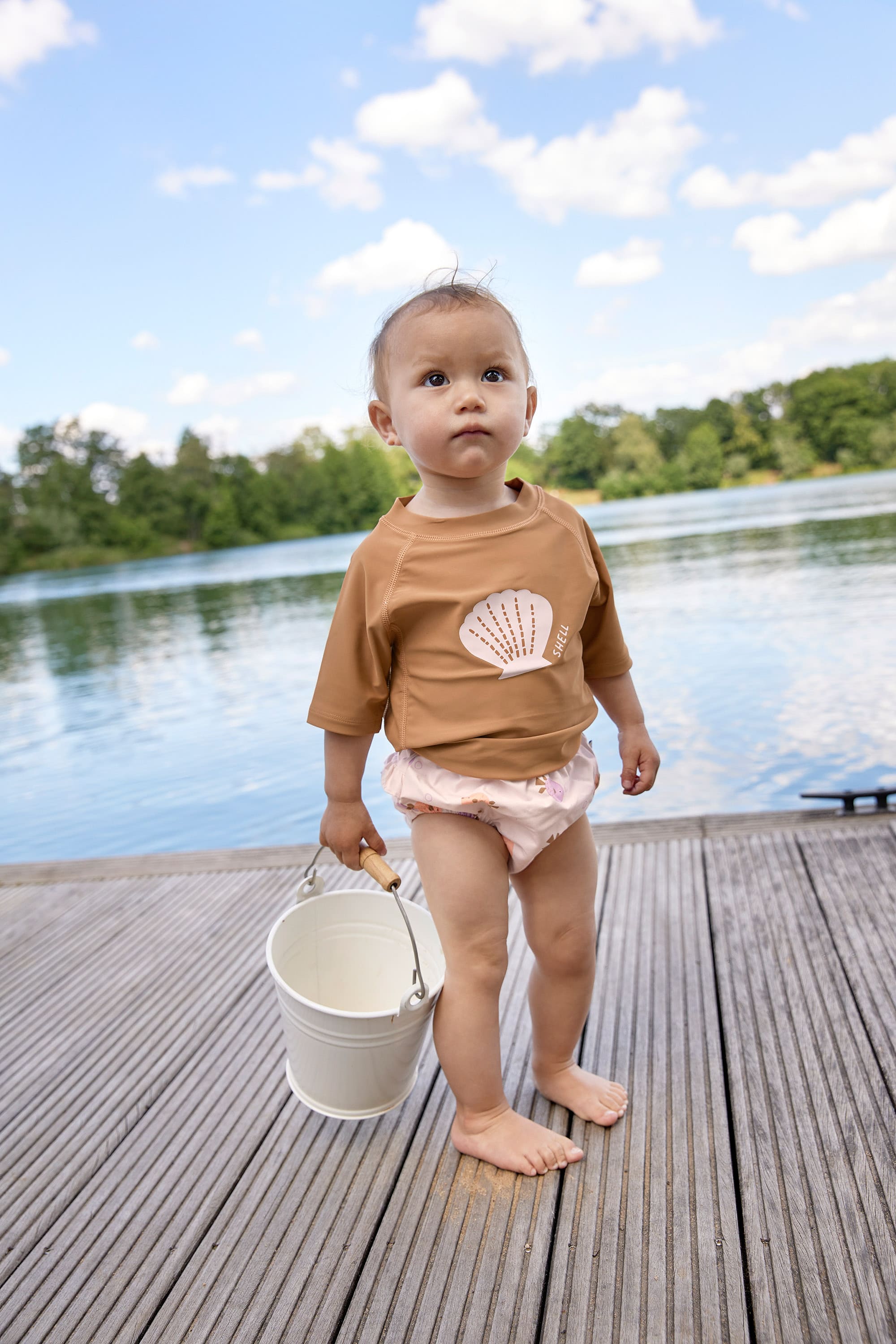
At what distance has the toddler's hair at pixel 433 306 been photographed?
1.31 m

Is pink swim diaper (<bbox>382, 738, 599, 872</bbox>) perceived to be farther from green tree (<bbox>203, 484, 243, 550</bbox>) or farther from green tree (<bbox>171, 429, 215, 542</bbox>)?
green tree (<bbox>171, 429, 215, 542</bbox>)

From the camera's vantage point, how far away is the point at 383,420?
143 cm

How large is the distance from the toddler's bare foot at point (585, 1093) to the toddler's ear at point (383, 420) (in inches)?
39.6

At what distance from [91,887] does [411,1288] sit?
5.92 ft

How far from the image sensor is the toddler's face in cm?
129

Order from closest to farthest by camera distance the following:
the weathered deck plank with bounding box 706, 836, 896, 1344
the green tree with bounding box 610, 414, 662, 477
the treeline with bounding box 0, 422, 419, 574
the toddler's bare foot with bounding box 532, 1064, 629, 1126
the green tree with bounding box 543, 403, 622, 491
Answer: the weathered deck plank with bounding box 706, 836, 896, 1344
the toddler's bare foot with bounding box 532, 1064, 629, 1126
the green tree with bounding box 543, 403, 622, 491
the green tree with bounding box 610, 414, 662, 477
the treeline with bounding box 0, 422, 419, 574

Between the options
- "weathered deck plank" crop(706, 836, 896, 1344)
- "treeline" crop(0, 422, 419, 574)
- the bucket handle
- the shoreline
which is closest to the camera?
"weathered deck plank" crop(706, 836, 896, 1344)

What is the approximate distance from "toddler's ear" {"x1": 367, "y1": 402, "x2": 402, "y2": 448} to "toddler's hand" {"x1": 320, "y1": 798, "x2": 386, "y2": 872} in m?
0.55

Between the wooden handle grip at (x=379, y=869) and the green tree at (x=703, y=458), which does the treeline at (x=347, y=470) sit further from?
the wooden handle grip at (x=379, y=869)

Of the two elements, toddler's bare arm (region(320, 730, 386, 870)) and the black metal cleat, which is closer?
toddler's bare arm (region(320, 730, 386, 870))

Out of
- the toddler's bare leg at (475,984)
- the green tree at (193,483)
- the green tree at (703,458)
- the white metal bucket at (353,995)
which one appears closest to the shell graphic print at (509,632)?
the toddler's bare leg at (475,984)

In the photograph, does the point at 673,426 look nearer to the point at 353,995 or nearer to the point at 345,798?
the point at 353,995

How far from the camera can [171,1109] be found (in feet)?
5.20

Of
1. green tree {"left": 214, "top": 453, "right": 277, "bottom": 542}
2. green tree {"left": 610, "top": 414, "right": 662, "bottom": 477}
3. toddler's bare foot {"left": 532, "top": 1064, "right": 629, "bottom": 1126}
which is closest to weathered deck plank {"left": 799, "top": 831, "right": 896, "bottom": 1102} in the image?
toddler's bare foot {"left": 532, "top": 1064, "right": 629, "bottom": 1126}
